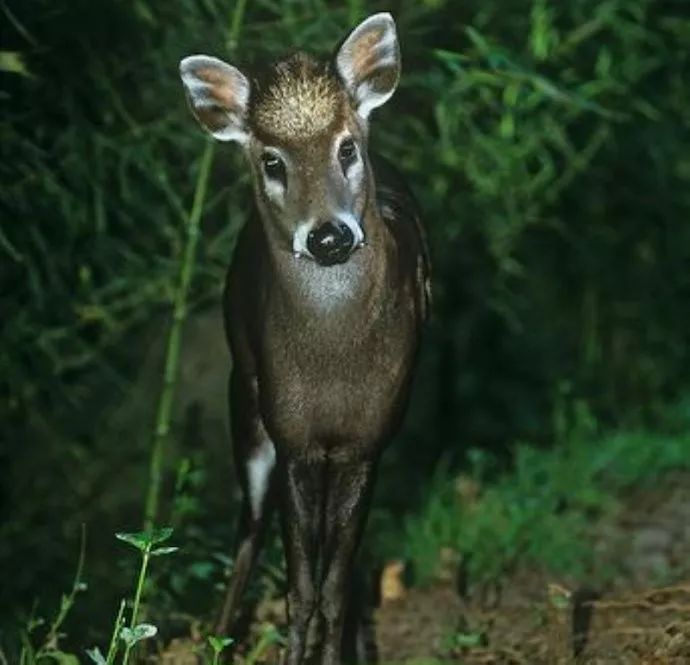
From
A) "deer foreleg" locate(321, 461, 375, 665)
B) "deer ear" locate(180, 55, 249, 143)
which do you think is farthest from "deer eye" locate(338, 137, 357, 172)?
"deer foreleg" locate(321, 461, 375, 665)

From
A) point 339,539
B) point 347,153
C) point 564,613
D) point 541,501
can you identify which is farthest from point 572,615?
point 347,153

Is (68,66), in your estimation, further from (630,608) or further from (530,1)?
(630,608)

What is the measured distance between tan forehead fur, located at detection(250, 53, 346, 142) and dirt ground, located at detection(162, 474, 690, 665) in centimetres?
124

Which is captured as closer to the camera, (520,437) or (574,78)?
(574,78)

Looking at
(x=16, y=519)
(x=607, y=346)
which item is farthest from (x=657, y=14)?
(x=16, y=519)

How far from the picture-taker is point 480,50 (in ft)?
21.2

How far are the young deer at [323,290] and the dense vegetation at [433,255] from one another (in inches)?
30.6

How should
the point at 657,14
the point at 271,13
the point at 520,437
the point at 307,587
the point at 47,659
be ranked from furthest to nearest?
the point at 520,437 → the point at 657,14 → the point at 271,13 → the point at 47,659 → the point at 307,587

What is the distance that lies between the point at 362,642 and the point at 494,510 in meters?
1.48

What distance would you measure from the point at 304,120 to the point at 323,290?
0.36 m

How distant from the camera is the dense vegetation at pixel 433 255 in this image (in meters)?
6.43

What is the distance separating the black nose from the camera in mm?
4438

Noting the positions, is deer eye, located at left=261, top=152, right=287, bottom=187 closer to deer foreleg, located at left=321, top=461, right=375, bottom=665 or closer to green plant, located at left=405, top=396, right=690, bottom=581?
deer foreleg, located at left=321, top=461, right=375, bottom=665

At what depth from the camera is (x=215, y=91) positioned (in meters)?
4.69
